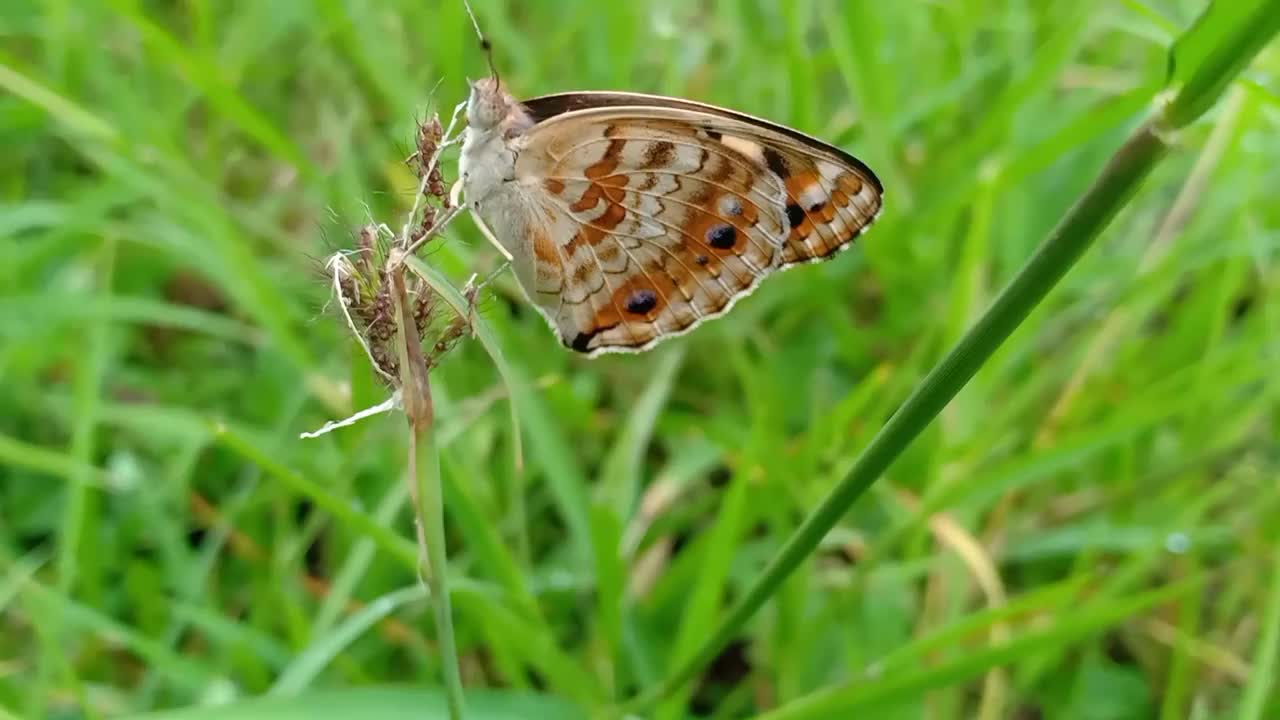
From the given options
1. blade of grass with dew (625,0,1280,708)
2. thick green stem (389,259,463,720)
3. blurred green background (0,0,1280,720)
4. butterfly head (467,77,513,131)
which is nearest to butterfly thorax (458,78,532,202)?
butterfly head (467,77,513,131)

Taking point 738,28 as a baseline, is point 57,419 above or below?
below

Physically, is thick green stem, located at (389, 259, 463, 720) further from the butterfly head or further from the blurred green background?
the butterfly head

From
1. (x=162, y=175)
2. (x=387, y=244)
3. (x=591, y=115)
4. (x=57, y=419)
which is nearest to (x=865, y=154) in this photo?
(x=591, y=115)

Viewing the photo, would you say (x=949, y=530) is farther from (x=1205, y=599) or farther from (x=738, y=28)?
(x=738, y=28)

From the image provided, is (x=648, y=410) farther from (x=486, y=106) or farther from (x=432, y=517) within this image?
(x=432, y=517)

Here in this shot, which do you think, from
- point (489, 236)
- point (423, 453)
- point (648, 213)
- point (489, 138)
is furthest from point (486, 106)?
point (423, 453)

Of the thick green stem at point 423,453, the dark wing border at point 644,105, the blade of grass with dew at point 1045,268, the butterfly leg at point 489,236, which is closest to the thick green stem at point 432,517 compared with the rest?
the thick green stem at point 423,453

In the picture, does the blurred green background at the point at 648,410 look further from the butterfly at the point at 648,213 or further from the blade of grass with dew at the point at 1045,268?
the blade of grass with dew at the point at 1045,268

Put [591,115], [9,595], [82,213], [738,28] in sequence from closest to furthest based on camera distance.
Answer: [591,115] → [9,595] → [82,213] → [738,28]
